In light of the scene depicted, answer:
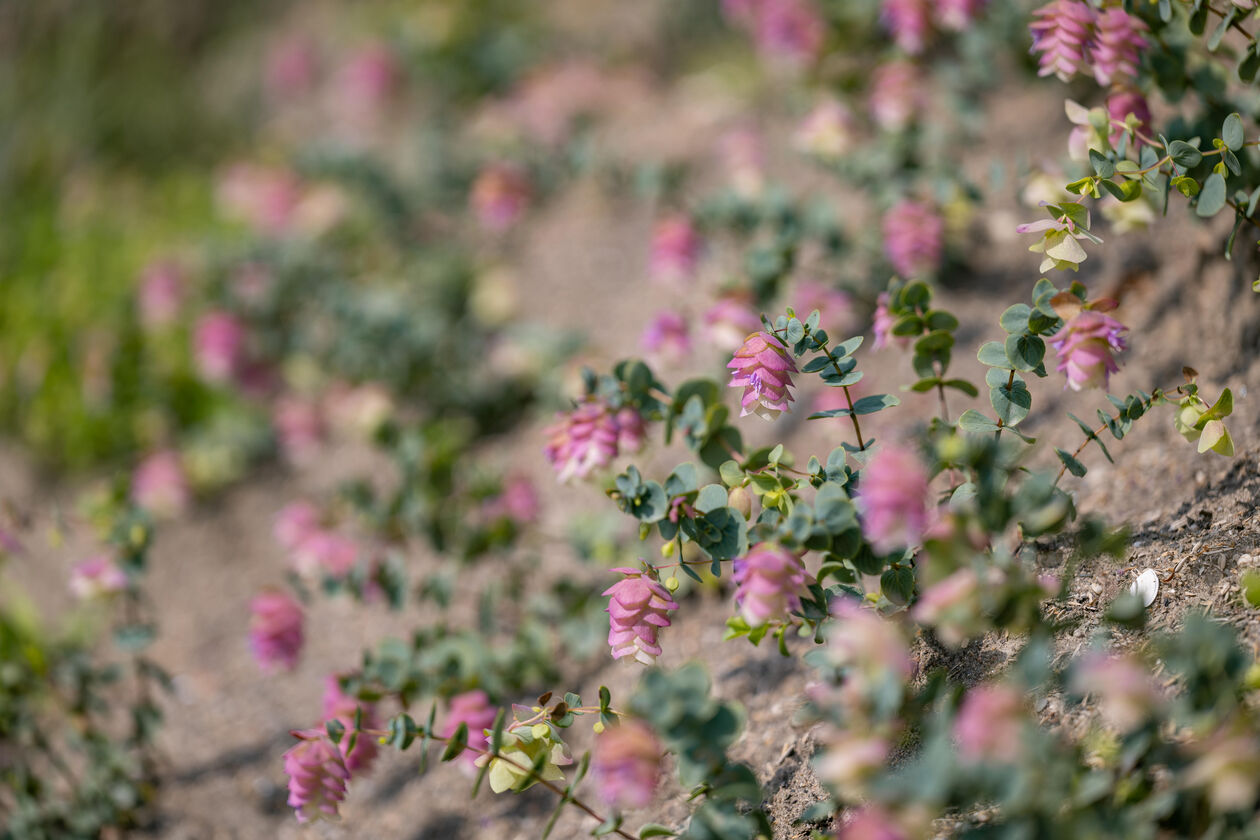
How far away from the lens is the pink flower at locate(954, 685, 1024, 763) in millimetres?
774

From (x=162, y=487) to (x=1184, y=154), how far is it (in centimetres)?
228

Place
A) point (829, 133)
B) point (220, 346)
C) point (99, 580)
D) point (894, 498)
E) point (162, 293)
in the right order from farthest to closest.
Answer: point (162, 293)
point (220, 346)
point (829, 133)
point (99, 580)
point (894, 498)

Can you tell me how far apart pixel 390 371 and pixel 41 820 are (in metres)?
1.22

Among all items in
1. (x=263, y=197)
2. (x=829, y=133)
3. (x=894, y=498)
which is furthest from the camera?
(x=263, y=197)

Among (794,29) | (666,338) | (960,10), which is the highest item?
(794,29)

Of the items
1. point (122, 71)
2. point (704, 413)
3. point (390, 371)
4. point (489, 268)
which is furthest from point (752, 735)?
point (122, 71)

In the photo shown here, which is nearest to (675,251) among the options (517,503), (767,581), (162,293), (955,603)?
(517,503)

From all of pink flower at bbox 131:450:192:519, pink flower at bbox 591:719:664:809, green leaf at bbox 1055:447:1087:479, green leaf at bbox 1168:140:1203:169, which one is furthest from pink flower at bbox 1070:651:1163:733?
pink flower at bbox 131:450:192:519

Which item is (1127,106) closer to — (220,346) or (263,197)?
(220,346)

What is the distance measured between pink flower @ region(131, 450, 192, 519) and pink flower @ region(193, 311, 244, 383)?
26 centimetres

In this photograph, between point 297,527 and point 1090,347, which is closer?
point 1090,347

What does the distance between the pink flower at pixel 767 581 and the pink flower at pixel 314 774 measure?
1.94ft

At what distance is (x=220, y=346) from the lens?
2441 millimetres

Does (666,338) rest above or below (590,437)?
above
